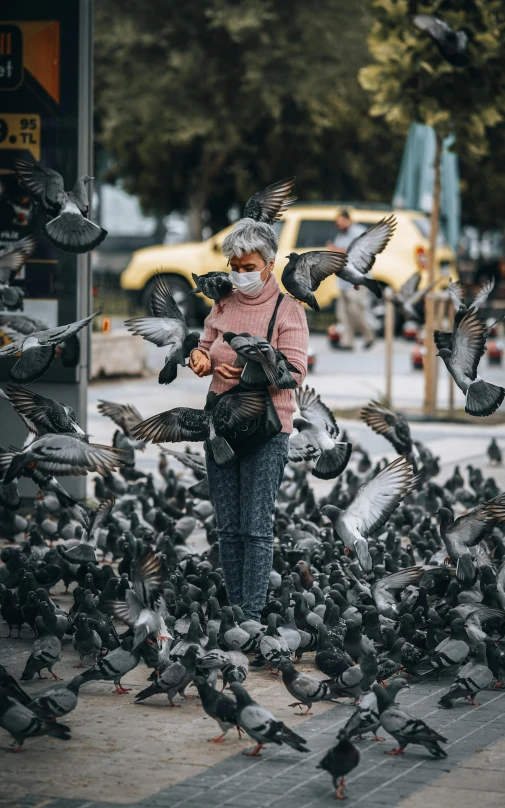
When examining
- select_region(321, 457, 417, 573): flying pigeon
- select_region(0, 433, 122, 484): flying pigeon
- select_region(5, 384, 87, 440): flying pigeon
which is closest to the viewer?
select_region(0, 433, 122, 484): flying pigeon

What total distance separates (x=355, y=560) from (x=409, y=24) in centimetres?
746

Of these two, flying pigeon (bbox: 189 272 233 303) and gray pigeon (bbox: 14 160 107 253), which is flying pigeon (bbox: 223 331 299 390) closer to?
flying pigeon (bbox: 189 272 233 303)

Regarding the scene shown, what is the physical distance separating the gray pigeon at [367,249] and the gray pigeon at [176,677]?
123 inches

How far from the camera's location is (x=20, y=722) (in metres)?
4.85

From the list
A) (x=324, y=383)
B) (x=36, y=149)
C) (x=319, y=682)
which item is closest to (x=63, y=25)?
(x=36, y=149)

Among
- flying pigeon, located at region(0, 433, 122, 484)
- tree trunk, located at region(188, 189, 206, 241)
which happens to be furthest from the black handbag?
tree trunk, located at region(188, 189, 206, 241)

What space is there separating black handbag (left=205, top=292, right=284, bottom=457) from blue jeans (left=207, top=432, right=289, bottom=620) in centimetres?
5

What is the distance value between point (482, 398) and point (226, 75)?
81.3 ft

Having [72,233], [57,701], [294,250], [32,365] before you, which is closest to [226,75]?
[294,250]

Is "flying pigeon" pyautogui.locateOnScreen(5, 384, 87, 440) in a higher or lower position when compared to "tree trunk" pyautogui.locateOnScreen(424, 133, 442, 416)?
lower

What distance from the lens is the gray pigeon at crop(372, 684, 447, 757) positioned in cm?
490

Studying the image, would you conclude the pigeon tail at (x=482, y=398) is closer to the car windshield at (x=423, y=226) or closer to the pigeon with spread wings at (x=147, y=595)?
the pigeon with spread wings at (x=147, y=595)

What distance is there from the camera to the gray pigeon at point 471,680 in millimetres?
5578

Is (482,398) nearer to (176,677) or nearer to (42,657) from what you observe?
(176,677)
